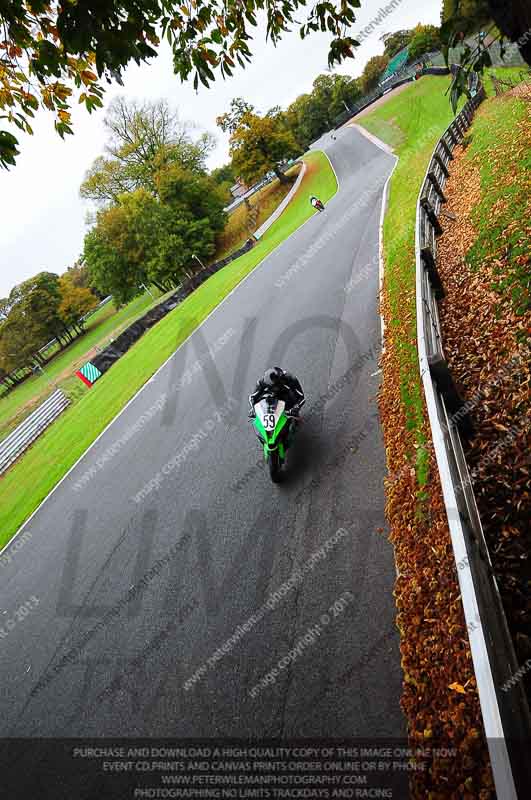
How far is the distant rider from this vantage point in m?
7.03

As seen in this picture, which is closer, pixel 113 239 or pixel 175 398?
pixel 175 398

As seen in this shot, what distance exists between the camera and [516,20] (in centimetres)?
304

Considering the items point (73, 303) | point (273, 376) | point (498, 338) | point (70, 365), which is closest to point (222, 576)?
point (273, 376)

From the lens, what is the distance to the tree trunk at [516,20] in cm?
298

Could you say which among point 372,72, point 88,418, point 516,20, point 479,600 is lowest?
point 479,600

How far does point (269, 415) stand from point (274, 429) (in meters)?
0.25

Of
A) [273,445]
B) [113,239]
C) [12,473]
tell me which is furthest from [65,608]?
[113,239]

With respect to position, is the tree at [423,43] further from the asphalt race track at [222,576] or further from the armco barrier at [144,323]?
the asphalt race track at [222,576]

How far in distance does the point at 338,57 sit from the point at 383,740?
6.45 m

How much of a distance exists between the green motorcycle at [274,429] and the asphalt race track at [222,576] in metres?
0.35

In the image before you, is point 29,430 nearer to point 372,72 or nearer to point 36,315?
point 36,315

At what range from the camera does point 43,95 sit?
3994 mm

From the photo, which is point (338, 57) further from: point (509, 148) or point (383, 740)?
Result: point (509, 148)

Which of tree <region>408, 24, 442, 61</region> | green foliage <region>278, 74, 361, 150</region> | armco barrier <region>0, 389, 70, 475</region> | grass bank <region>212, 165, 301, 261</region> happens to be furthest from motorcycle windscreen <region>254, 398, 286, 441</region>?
green foliage <region>278, 74, 361, 150</region>
